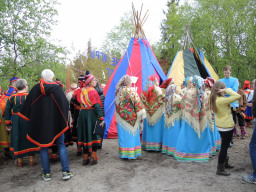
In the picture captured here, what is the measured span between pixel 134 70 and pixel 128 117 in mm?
2667

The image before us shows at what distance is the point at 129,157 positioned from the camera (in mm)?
4305

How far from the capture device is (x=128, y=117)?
4336 millimetres

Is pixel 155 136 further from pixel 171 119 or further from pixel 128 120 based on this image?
pixel 128 120

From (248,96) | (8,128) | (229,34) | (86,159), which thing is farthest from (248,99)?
(8,128)

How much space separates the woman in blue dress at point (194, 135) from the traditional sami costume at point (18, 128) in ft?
9.62

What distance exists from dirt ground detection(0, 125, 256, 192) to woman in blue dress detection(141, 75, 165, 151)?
0.33 meters

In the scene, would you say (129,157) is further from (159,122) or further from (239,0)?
(239,0)

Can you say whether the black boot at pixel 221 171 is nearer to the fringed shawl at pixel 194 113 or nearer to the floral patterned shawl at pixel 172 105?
the fringed shawl at pixel 194 113

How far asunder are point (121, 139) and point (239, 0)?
9409mm

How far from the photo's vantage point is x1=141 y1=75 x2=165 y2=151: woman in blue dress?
187 inches

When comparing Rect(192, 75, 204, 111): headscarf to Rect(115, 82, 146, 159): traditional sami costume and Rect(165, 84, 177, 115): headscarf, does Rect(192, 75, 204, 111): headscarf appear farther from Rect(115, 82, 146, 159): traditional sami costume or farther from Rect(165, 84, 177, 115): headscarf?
Rect(115, 82, 146, 159): traditional sami costume

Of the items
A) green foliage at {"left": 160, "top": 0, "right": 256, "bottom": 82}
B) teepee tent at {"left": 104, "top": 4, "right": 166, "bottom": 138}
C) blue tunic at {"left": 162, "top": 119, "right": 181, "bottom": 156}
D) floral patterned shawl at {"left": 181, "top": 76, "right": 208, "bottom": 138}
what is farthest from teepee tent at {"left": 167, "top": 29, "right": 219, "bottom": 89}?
floral patterned shawl at {"left": 181, "top": 76, "right": 208, "bottom": 138}

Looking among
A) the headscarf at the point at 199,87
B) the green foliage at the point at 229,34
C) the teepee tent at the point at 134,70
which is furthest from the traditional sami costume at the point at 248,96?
the headscarf at the point at 199,87

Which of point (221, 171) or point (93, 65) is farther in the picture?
point (93, 65)
